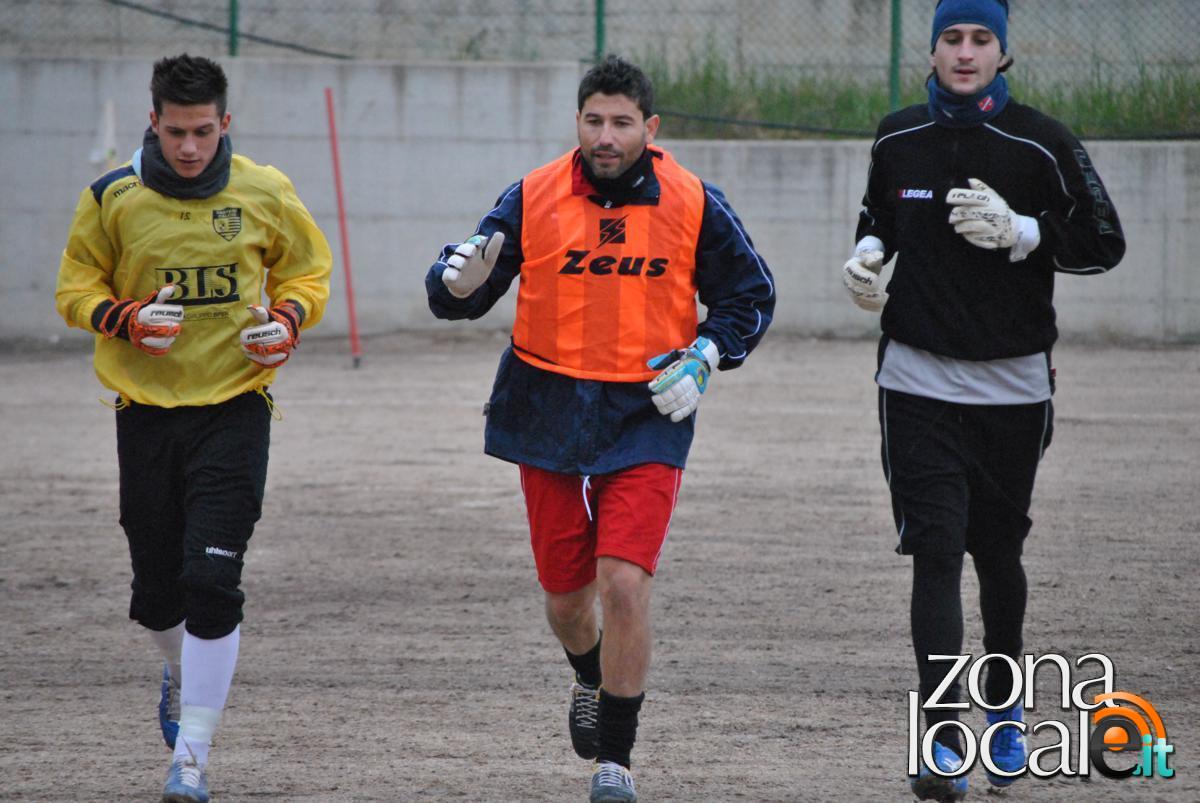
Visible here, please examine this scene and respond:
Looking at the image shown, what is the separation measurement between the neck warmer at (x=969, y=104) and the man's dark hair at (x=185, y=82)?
6.84ft

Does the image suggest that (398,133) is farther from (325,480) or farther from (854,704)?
(854,704)

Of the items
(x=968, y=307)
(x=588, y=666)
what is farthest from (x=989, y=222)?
(x=588, y=666)

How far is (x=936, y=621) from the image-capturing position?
4.39 meters

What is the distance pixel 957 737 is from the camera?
4.30m

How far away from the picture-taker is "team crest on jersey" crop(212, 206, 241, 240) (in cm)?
469

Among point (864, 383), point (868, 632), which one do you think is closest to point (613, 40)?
point (864, 383)

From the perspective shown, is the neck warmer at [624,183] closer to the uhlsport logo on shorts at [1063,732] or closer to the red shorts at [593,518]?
the red shorts at [593,518]

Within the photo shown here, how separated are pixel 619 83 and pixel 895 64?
11855 mm

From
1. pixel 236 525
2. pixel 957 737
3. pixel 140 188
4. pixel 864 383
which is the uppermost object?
pixel 140 188

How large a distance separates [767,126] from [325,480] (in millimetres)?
7975

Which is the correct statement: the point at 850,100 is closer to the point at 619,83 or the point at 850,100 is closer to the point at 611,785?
the point at 619,83

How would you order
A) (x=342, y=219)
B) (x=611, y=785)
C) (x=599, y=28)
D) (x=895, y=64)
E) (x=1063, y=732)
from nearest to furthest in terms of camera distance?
(x=611, y=785), (x=1063, y=732), (x=342, y=219), (x=895, y=64), (x=599, y=28)

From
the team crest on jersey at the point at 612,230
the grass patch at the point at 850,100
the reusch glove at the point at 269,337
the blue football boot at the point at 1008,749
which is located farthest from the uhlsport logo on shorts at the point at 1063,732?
the grass patch at the point at 850,100

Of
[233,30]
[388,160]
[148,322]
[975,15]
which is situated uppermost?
[975,15]
